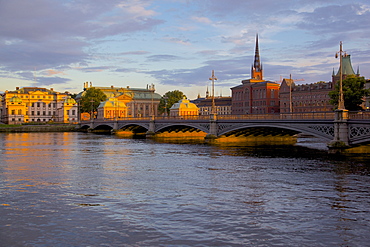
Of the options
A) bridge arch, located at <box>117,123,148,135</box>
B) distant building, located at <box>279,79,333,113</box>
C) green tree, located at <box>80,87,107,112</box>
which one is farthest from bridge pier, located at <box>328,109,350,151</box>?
green tree, located at <box>80,87,107,112</box>

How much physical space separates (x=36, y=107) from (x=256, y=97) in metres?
90.0

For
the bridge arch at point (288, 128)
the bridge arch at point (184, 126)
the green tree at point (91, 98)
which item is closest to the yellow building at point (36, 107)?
the green tree at point (91, 98)

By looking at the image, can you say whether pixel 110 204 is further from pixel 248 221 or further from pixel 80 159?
pixel 80 159

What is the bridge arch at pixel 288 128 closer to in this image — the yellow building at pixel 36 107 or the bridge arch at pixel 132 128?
the bridge arch at pixel 132 128

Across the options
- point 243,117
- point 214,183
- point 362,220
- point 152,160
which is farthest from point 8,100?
point 362,220

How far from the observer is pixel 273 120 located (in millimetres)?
46812

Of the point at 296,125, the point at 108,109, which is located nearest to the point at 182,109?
the point at 108,109

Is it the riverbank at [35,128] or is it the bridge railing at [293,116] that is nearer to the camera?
the bridge railing at [293,116]

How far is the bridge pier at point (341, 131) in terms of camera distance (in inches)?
1487

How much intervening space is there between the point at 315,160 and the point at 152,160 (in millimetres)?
14593

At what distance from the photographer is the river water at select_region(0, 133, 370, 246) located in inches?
568

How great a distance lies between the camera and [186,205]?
19016mm

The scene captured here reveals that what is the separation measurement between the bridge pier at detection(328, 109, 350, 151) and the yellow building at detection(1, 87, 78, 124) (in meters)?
138

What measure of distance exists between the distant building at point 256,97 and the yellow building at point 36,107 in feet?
229
